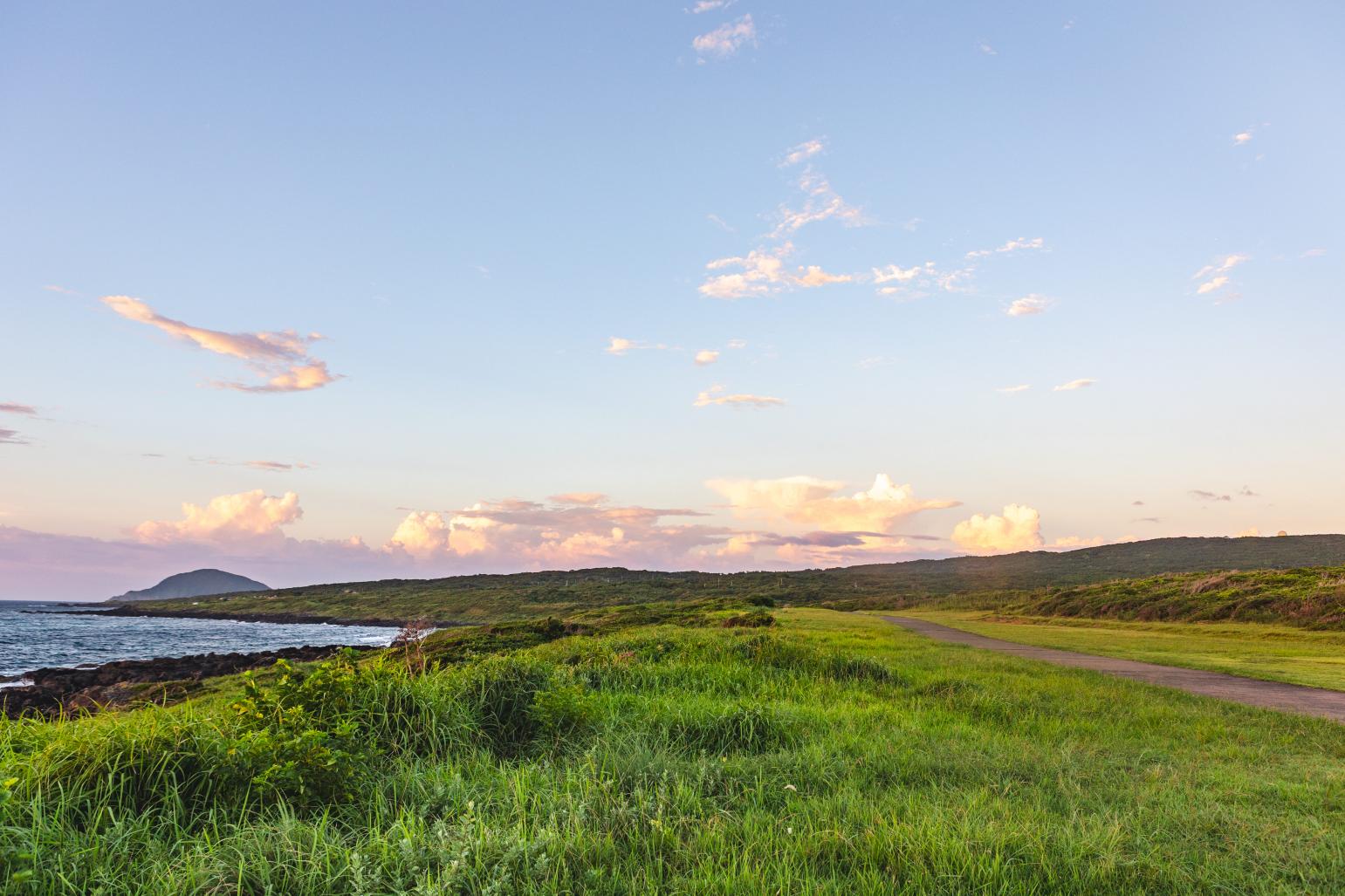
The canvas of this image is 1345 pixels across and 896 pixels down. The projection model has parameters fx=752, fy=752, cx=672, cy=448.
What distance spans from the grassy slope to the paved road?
62.6 meters

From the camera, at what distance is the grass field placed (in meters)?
4.43

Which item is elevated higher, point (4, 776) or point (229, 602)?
point (4, 776)

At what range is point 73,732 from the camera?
5906 millimetres

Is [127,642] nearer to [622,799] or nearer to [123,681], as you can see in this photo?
[123,681]

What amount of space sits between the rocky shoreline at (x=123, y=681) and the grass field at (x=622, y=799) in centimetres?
2064

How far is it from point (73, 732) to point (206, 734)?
37.7 inches

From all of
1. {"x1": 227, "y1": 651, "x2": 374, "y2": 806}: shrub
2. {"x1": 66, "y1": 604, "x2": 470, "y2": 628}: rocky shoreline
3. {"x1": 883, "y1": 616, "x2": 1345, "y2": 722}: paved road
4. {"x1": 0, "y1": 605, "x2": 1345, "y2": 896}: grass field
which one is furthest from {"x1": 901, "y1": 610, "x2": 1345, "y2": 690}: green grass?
{"x1": 66, "y1": 604, "x2": 470, "y2": 628}: rocky shoreline

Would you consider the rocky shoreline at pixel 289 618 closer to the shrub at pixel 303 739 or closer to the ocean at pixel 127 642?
the ocean at pixel 127 642

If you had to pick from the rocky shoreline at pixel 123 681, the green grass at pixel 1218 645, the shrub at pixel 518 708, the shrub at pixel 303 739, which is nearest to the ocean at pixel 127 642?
the rocky shoreline at pixel 123 681

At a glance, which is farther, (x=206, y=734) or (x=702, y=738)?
(x=702, y=738)

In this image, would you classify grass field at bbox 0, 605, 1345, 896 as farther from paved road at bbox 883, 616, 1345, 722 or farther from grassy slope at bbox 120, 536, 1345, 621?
grassy slope at bbox 120, 536, 1345, 621

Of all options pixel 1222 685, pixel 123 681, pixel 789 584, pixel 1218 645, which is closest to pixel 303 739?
pixel 1222 685

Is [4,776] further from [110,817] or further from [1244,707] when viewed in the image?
[1244,707]

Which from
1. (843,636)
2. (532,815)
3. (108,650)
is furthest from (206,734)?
(108,650)
